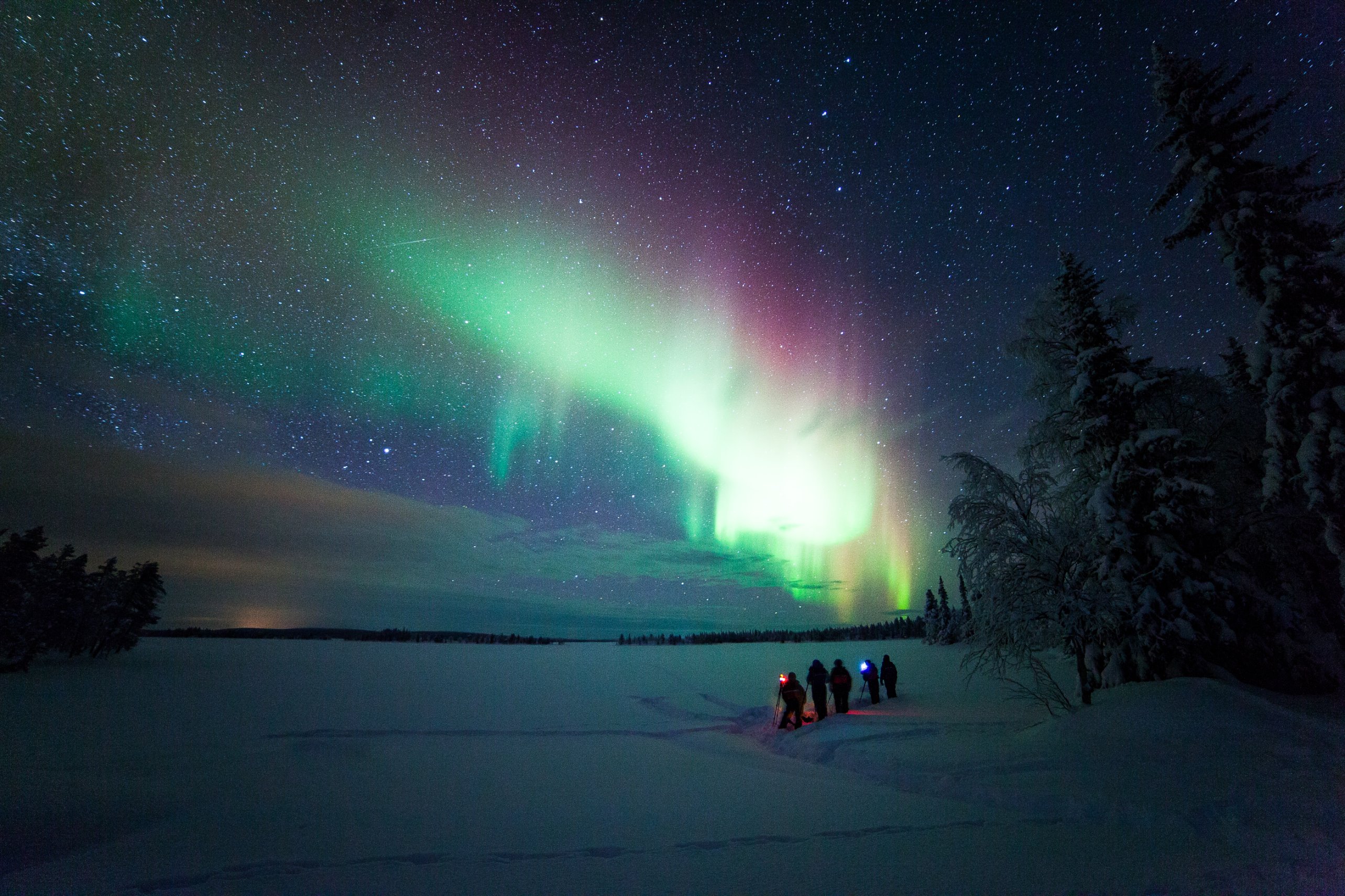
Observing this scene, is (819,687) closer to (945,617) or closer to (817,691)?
(817,691)

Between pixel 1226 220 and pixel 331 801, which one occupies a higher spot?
pixel 1226 220

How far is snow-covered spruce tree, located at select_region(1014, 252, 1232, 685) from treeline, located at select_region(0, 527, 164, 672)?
194 feet

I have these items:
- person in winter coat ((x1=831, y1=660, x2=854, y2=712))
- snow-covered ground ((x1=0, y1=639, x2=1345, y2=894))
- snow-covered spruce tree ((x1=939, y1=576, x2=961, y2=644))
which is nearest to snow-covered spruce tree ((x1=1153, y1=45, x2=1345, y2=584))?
snow-covered ground ((x1=0, y1=639, x2=1345, y2=894))

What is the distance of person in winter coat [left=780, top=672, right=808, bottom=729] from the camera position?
48.7 ft

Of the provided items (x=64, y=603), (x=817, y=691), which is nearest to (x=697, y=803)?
(x=817, y=691)

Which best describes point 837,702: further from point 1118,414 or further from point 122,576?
point 122,576

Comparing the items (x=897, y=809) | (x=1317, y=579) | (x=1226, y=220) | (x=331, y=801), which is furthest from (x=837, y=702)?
(x=1317, y=579)

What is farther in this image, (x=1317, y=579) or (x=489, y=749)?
(x=1317, y=579)

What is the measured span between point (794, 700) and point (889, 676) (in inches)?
242

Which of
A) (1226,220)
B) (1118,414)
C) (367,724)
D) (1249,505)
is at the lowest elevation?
(367,724)

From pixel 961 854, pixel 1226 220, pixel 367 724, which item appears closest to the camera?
pixel 961 854

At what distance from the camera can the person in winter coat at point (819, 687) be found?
604 inches

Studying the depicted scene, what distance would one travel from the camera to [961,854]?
543 cm

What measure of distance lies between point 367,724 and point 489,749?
5.47m
